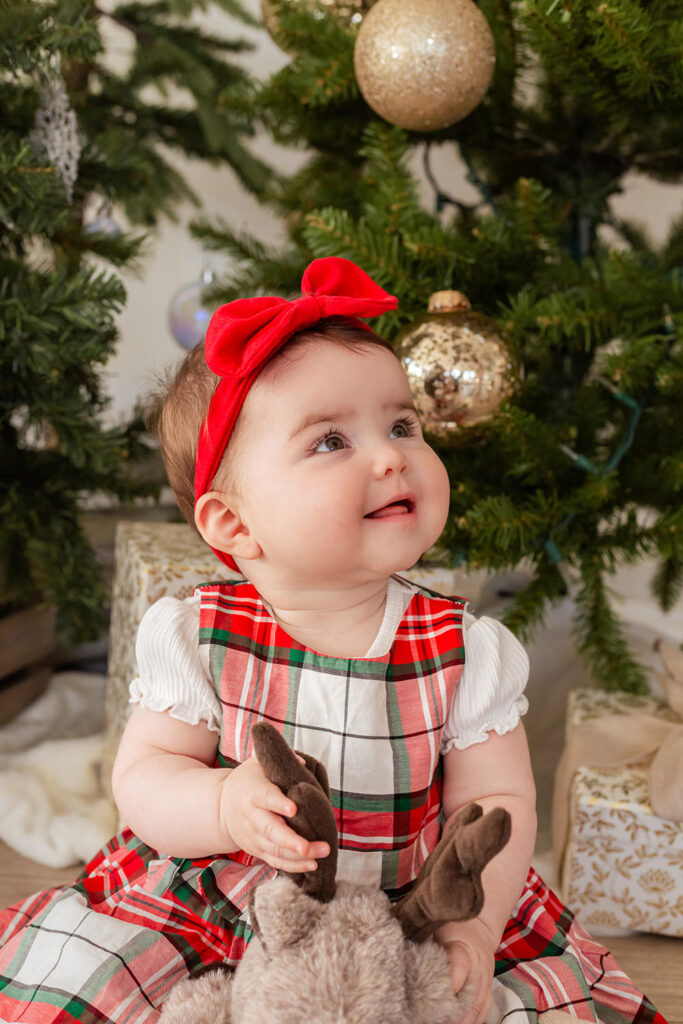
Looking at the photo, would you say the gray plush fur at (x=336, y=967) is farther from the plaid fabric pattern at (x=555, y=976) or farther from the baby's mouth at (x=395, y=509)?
the baby's mouth at (x=395, y=509)

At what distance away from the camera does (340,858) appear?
0.69 meters

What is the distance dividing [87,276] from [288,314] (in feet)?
1.87

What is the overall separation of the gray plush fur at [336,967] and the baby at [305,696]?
0.06 metres

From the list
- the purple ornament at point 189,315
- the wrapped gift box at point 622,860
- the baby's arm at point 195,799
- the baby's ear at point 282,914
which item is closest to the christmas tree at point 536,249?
the wrapped gift box at point 622,860

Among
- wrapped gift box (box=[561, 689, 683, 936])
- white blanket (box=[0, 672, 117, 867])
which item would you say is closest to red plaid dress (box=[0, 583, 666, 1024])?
wrapped gift box (box=[561, 689, 683, 936])

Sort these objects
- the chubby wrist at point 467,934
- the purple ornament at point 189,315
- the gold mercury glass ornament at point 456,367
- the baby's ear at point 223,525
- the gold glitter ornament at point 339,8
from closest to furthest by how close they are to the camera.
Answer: the chubby wrist at point 467,934 → the baby's ear at point 223,525 → the gold mercury glass ornament at point 456,367 → the gold glitter ornament at point 339,8 → the purple ornament at point 189,315

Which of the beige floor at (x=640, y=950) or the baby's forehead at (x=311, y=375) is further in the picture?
the beige floor at (x=640, y=950)

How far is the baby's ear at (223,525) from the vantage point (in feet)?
2.24

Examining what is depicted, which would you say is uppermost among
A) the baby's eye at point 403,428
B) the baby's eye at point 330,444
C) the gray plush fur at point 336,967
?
the baby's eye at point 403,428

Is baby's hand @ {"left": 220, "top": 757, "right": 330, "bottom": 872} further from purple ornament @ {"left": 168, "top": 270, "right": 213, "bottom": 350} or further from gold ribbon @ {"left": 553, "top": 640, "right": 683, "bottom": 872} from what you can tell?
purple ornament @ {"left": 168, "top": 270, "right": 213, "bottom": 350}

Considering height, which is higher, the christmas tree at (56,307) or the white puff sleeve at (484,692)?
the christmas tree at (56,307)

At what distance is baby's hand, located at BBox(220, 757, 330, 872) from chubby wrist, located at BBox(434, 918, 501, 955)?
0.39 feet

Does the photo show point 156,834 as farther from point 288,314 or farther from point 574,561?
point 574,561

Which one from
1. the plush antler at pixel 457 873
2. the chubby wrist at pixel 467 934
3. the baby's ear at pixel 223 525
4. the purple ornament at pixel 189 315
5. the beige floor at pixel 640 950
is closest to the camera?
the plush antler at pixel 457 873
